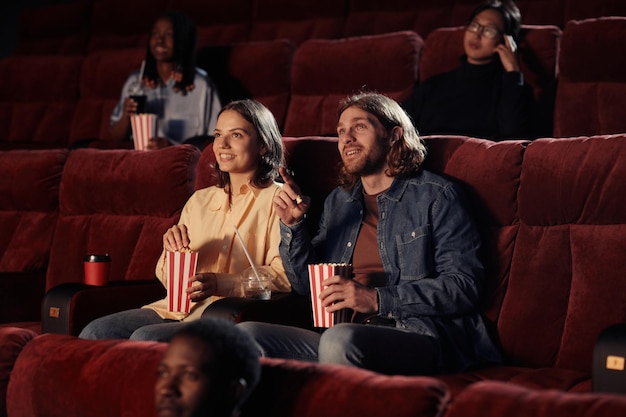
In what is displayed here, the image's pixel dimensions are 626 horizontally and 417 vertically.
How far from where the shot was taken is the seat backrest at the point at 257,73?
14.2ft

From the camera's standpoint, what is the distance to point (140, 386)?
76.7 inches

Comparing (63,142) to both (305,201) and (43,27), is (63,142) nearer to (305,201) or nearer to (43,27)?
(43,27)

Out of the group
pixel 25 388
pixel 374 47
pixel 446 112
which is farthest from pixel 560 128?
pixel 25 388

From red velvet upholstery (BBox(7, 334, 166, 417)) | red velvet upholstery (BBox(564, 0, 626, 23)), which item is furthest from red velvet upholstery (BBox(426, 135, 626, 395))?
red velvet upholstery (BBox(564, 0, 626, 23))

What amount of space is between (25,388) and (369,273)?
0.91 m

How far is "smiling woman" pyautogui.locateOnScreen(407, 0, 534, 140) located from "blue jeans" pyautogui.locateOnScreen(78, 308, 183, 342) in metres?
1.38

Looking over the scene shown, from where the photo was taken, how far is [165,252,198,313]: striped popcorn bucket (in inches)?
99.9

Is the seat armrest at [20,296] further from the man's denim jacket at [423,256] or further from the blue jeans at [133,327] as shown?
the man's denim jacket at [423,256]

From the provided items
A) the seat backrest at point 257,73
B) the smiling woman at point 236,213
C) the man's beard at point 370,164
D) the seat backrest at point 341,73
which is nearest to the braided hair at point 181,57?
the seat backrest at point 257,73

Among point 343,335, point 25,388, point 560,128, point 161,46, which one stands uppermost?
point 161,46

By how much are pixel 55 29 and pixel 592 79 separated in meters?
3.74

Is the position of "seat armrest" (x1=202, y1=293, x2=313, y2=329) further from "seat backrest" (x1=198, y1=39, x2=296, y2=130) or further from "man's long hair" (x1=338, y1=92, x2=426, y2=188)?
"seat backrest" (x1=198, y1=39, x2=296, y2=130)

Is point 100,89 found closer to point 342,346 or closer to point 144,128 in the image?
point 144,128

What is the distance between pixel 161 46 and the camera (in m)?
4.28
